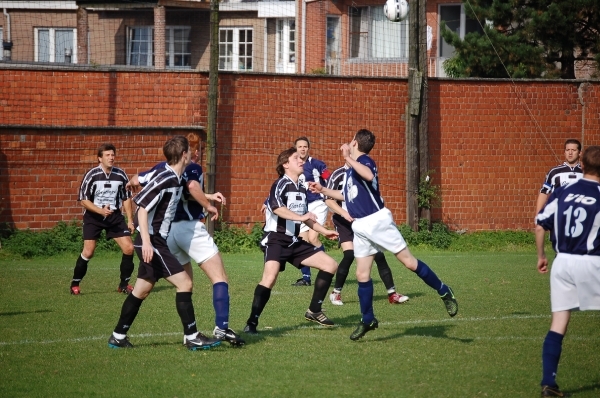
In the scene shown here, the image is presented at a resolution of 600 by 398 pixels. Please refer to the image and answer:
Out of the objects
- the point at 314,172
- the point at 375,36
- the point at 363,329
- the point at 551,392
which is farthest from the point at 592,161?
the point at 375,36

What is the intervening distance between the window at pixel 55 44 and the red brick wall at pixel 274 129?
10.8 metres

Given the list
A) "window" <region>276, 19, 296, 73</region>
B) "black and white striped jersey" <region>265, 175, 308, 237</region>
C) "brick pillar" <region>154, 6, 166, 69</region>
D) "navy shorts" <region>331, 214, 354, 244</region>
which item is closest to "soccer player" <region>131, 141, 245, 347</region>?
"black and white striped jersey" <region>265, 175, 308, 237</region>

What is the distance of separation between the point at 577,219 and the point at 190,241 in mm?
3597

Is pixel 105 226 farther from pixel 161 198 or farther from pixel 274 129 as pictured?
pixel 274 129

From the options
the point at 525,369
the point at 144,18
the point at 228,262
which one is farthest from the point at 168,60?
the point at 525,369

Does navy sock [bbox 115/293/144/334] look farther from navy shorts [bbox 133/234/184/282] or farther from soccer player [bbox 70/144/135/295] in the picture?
soccer player [bbox 70/144/135/295]

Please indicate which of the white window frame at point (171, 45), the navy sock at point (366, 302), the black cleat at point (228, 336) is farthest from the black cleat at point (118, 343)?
the white window frame at point (171, 45)

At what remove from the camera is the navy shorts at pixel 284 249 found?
30.6ft

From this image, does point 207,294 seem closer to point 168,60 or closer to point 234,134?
point 234,134

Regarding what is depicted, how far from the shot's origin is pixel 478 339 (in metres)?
8.71

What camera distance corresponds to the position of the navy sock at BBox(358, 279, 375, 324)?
27.8ft

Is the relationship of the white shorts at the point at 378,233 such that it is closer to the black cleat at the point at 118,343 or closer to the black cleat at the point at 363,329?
the black cleat at the point at 363,329

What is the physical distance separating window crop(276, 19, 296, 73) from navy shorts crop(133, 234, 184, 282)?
72.9 ft

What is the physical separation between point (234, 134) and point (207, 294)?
6.92 metres
